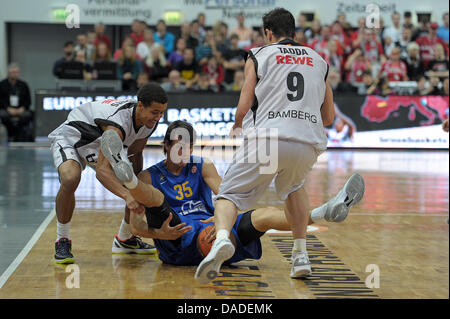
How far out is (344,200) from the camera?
4.63 meters

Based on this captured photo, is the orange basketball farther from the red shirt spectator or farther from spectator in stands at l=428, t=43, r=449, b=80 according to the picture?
spectator in stands at l=428, t=43, r=449, b=80

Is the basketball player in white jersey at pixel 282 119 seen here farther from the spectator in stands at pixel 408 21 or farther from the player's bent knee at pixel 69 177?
the spectator in stands at pixel 408 21

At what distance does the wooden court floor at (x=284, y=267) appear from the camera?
444cm

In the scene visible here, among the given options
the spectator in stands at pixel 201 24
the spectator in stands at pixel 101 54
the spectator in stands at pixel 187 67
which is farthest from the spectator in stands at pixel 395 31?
the spectator in stands at pixel 101 54

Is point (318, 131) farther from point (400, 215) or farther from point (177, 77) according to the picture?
point (177, 77)

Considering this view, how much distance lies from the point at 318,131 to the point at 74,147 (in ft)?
6.63

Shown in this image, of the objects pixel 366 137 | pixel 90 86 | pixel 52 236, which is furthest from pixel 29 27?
pixel 52 236

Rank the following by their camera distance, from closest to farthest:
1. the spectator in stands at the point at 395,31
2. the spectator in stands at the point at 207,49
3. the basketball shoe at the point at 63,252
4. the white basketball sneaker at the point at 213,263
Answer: the white basketball sneaker at the point at 213,263, the basketball shoe at the point at 63,252, the spectator in stands at the point at 207,49, the spectator in stands at the point at 395,31

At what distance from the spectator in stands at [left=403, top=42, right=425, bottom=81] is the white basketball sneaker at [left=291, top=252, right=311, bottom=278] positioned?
13.4m

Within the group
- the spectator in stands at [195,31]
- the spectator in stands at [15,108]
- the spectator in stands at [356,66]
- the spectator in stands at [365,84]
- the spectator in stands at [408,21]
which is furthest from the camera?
the spectator in stands at [408,21]

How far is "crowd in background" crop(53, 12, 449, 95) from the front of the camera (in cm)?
1622

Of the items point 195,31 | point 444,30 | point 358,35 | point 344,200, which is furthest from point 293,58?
point 444,30

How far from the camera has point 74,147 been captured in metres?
5.48

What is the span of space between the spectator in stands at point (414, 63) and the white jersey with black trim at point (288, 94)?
13416 millimetres
